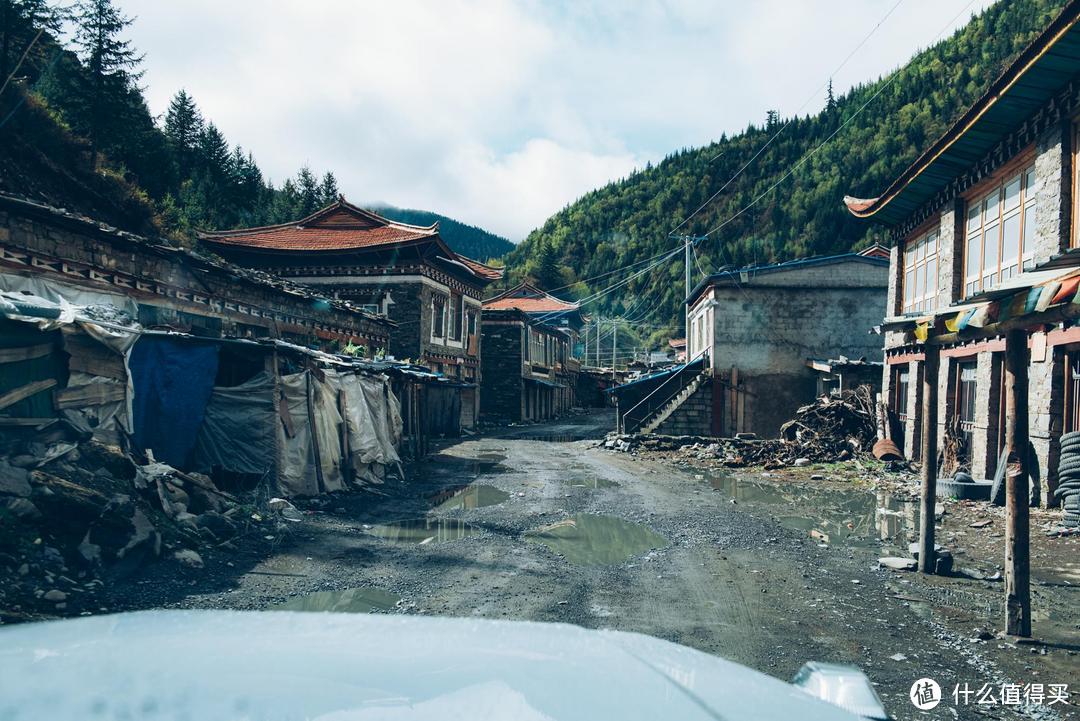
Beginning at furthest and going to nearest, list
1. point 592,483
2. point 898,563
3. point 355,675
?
point 592,483 → point 898,563 → point 355,675

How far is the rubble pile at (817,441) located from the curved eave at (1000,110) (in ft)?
18.1

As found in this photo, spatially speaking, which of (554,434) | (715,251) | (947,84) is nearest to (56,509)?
(554,434)

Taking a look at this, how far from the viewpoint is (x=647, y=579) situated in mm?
6805

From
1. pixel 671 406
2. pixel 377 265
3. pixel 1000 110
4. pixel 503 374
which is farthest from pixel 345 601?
pixel 503 374

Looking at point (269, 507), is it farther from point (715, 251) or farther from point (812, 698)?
point (715, 251)

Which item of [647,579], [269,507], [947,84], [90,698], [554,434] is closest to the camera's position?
[90,698]

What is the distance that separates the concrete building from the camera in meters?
6.54

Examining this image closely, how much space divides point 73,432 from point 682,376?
1878cm

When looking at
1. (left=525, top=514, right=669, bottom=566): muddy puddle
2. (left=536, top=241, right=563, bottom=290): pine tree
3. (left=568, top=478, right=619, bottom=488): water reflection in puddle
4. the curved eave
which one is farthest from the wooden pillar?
(left=536, top=241, right=563, bottom=290): pine tree

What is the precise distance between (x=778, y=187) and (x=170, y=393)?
88.6m

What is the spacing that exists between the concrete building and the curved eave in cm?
2

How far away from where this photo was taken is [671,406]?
74.4 feet

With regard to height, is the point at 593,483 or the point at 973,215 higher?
the point at 973,215

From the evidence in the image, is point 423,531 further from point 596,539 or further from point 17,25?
point 17,25
